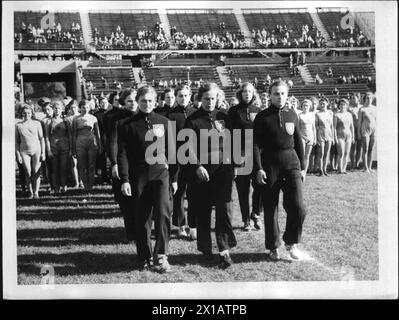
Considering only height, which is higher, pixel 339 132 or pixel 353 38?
pixel 353 38

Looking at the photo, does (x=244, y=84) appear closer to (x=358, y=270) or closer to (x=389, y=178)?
(x=389, y=178)

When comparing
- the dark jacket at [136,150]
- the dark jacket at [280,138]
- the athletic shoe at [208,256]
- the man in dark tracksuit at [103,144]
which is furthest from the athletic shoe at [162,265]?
the man in dark tracksuit at [103,144]

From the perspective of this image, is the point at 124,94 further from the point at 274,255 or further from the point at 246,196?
the point at 274,255

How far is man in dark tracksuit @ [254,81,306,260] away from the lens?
15.0 ft

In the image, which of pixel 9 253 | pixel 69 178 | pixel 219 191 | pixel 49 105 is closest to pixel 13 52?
pixel 49 105

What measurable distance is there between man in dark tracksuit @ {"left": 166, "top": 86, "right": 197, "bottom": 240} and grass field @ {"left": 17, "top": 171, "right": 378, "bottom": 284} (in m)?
0.13

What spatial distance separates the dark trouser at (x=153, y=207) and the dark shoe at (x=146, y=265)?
0.22m

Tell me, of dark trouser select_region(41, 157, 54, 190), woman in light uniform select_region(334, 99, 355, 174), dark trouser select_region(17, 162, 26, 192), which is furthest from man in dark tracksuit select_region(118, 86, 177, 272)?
woman in light uniform select_region(334, 99, 355, 174)

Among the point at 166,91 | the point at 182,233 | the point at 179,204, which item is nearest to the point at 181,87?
the point at 166,91

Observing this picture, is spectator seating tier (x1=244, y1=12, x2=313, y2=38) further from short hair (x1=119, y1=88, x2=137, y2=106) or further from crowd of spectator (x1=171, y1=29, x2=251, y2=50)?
short hair (x1=119, y1=88, x2=137, y2=106)

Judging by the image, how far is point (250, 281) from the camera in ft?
15.9

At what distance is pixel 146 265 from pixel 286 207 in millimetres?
1140

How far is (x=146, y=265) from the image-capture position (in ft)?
15.5

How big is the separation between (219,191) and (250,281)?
2.59ft
